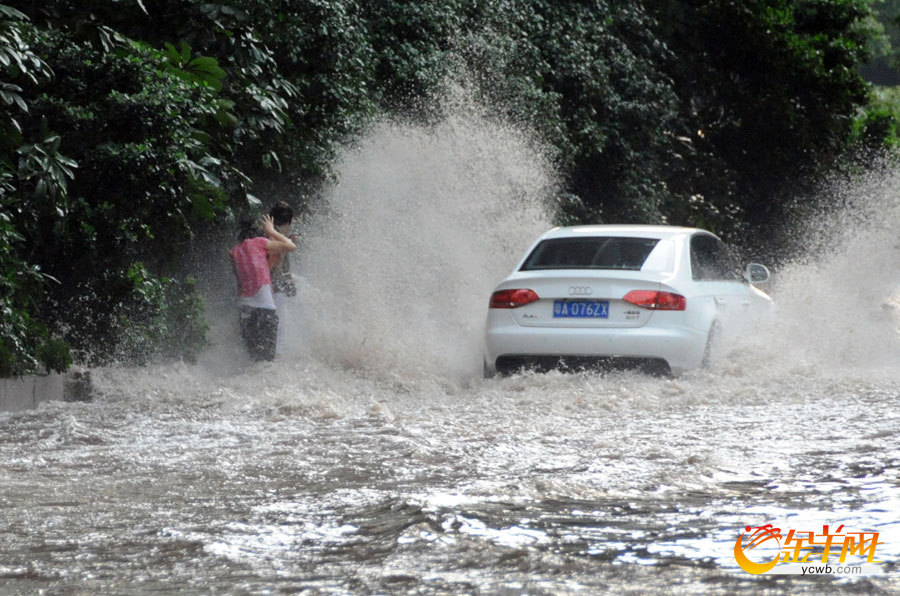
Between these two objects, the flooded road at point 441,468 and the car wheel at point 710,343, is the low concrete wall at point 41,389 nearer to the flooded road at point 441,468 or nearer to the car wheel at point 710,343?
the flooded road at point 441,468

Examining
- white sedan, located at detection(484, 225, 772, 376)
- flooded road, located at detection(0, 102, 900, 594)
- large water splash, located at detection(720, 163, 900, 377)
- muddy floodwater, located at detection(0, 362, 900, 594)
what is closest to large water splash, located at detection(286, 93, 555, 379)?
flooded road, located at detection(0, 102, 900, 594)

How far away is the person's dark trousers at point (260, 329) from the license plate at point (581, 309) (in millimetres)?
2701

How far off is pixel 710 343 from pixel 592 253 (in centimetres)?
122

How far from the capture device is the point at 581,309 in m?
10.8

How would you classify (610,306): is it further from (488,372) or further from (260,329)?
(260,329)

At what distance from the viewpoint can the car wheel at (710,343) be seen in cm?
1088

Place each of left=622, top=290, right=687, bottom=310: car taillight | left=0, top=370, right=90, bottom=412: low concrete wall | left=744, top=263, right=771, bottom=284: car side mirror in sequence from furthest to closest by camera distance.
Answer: left=744, top=263, right=771, bottom=284: car side mirror
left=622, top=290, right=687, bottom=310: car taillight
left=0, top=370, right=90, bottom=412: low concrete wall

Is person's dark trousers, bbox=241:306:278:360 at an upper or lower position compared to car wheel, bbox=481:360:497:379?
upper

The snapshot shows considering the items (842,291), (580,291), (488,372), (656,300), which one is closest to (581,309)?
(580,291)

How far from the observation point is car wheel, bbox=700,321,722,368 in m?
10.9

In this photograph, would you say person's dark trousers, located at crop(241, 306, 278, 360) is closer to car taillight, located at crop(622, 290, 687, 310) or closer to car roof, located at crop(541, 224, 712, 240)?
car roof, located at crop(541, 224, 712, 240)

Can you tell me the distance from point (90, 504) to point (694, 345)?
600cm

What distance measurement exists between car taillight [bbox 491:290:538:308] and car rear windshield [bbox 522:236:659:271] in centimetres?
39

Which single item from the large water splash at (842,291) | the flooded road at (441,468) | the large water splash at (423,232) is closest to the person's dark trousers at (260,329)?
the flooded road at (441,468)
